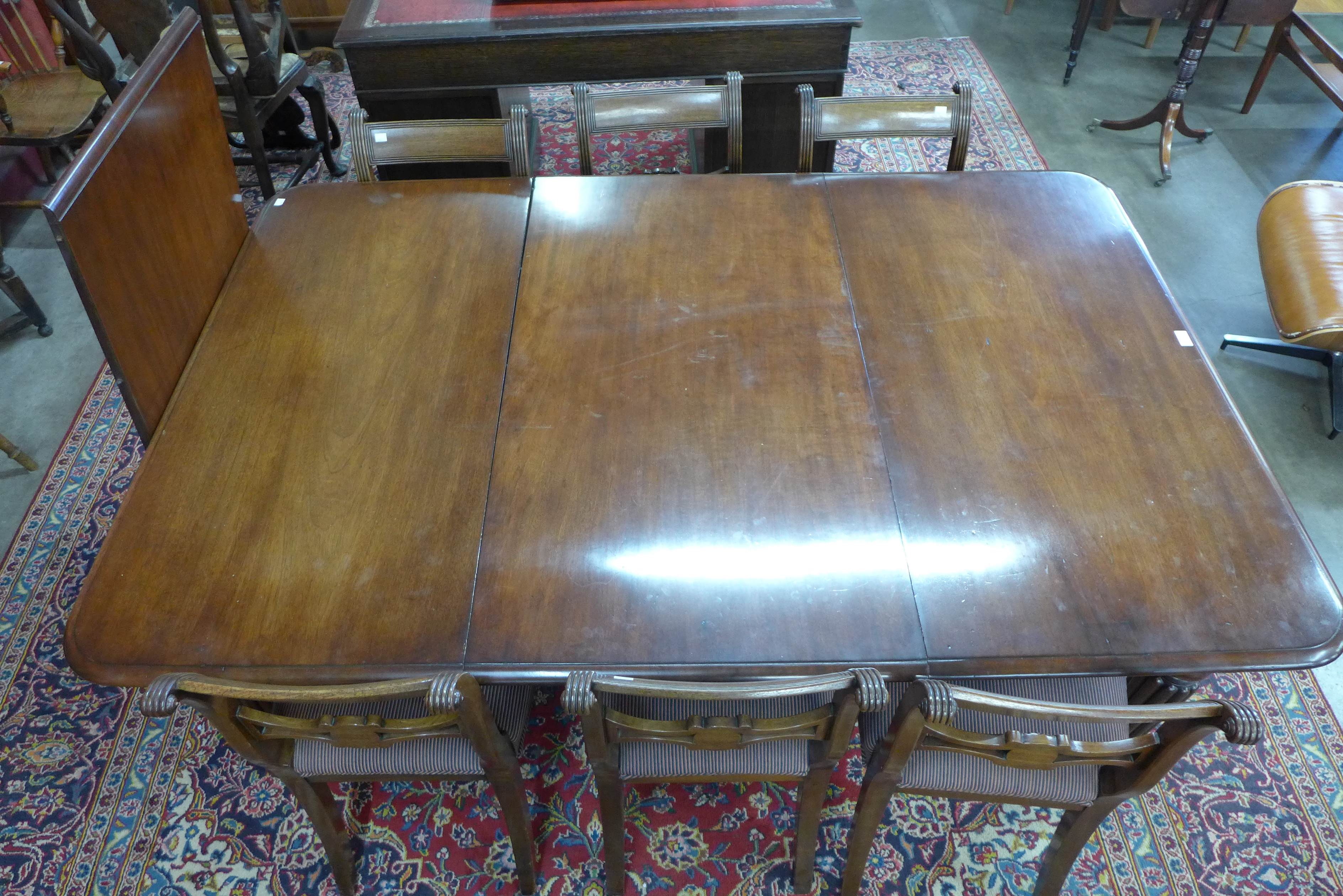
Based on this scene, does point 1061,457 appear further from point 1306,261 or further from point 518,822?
point 1306,261

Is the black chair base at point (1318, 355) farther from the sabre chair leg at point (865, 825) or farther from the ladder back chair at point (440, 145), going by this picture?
the ladder back chair at point (440, 145)

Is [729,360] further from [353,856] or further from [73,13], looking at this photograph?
[73,13]

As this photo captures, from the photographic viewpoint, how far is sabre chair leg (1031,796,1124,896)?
150cm

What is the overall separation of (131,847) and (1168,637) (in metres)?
2.01

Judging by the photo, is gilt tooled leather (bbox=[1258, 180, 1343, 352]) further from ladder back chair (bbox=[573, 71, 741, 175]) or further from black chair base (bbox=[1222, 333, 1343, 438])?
ladder back chair (bbox=[573, 71, 741, 175])

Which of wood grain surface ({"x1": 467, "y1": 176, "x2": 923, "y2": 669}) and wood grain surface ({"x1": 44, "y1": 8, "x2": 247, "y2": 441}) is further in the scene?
wood grain surface ({"x1": 44, "y1": 8, "x2": 247, "y2": 441})

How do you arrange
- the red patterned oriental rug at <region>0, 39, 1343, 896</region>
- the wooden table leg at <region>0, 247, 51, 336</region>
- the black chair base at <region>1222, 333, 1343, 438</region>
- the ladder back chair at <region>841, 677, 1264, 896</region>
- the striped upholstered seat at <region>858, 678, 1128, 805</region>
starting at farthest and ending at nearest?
the wooden table leg at <region>0, 247, 51, 336</region> < the black chair base at <region>1222, 333, 1343, 438</region> < the red patterned oriental rug at <region>0, 39, 1343, 896</region> < the striped upholstered seat at <region>858, 678, 1128, 805</region> < the ladder back chair at <region>841, 677, 1264, 896</region>

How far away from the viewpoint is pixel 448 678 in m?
1.21

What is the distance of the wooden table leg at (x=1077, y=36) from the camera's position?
3797 millimetres

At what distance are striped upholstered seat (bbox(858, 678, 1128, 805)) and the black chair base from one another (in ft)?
5.10

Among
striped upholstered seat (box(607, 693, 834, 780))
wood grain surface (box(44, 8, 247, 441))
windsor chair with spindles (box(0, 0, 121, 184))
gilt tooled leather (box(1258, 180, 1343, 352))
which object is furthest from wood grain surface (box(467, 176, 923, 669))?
windsor chair with spindles (box(0, 0, 121, 184))

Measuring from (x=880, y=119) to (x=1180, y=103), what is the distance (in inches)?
81.1

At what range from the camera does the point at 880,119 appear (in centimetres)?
222

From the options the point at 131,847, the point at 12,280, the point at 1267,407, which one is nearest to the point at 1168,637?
the point at 1267,407
